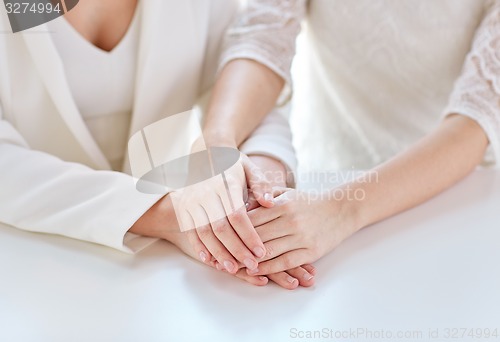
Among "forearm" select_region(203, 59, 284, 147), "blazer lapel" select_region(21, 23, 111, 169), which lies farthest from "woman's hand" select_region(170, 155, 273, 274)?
"blazer lapel" select_region(21, 23, 111, 169)

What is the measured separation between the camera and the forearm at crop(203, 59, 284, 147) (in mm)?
970

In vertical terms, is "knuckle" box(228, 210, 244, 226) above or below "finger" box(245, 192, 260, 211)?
above

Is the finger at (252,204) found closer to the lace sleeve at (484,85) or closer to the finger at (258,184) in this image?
the finger at (258,184)

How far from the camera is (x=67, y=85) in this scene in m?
1.00

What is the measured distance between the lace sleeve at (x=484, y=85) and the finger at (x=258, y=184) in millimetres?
315

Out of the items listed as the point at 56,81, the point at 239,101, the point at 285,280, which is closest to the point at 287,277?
the point at 285,280

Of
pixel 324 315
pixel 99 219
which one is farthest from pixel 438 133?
pixel 99 219

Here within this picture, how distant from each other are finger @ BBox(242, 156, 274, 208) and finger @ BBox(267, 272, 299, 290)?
91mm

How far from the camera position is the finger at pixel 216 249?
0.79 metres

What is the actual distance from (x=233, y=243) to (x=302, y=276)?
0.09 m

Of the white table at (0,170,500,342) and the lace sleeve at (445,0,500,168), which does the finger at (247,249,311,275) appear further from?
the lace sleeve at (445,0,500,168)

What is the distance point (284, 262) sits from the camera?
2.60 feet

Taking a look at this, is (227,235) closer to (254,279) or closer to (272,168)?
(254,279)

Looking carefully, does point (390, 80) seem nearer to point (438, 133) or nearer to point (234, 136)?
point (438, 133)
